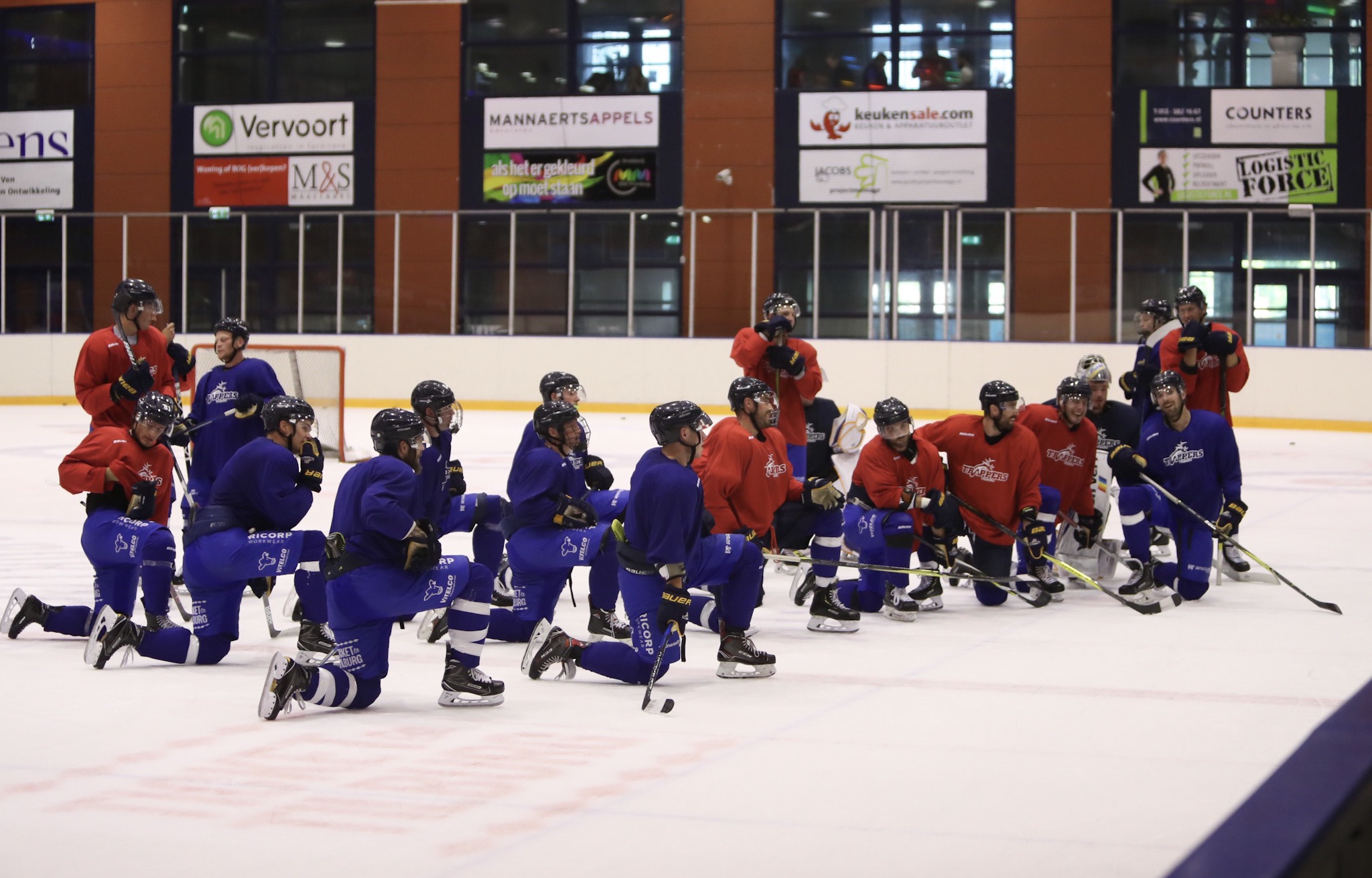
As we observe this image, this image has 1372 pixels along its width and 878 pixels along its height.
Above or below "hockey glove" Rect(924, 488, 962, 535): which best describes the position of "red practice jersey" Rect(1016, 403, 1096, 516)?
above

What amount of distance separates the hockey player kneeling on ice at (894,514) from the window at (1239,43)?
14.3m

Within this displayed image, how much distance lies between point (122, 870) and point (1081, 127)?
725 inches

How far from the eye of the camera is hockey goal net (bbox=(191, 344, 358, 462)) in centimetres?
1456

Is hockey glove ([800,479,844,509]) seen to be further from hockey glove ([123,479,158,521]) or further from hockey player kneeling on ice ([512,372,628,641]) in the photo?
hockey glove ([123,479,158,521])

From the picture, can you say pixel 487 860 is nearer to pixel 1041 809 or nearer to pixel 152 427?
pixel 1041 809

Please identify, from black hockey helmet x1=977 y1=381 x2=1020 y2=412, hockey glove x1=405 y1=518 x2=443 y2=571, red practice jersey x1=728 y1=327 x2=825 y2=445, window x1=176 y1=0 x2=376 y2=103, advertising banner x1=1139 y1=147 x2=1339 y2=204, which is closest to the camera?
hockey glove x1=405 y1=518 x2=443 y2=571

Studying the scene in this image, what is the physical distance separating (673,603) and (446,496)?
164cm

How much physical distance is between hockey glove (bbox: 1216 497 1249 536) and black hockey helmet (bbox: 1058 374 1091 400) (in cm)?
88

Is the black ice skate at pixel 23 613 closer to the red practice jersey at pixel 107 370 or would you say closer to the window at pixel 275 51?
the red practice jersey at pixel 107 370

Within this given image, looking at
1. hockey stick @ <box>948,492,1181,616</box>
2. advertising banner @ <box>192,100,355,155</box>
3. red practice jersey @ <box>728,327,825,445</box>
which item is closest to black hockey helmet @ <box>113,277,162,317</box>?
red practice jersey @ <box>728,327,825,445</box>

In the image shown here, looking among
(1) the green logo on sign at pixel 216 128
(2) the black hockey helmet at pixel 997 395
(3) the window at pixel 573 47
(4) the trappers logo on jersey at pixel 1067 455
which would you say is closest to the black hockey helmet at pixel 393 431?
(2) the black hockey helmet at pixel 997 395

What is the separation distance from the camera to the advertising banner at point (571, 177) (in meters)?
21.1

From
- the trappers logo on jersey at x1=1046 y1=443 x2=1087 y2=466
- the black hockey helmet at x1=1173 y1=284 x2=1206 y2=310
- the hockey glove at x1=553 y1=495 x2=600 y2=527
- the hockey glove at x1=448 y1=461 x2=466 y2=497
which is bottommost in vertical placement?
the hockey glove at x1=553 y1=495 x2=600 y2=527

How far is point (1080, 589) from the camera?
784 centimetres
